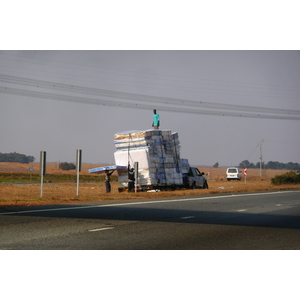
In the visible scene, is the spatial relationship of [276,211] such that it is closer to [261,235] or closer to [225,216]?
[225,216]

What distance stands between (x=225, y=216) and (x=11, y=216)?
22.0ft

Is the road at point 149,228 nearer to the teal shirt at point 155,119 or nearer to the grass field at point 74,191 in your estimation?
the grass field at point 74,191

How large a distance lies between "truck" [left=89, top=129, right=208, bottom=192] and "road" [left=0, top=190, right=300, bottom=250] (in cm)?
1245

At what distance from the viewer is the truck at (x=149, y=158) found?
3062 centimetres

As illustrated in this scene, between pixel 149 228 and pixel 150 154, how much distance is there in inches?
721

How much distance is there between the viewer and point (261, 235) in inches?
457

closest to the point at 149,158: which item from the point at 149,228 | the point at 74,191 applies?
the point at 74,191

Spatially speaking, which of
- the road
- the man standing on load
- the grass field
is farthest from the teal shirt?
the road

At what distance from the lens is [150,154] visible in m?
30.8

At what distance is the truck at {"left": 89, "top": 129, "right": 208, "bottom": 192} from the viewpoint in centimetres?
3062

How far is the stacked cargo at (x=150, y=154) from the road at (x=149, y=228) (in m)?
12.5

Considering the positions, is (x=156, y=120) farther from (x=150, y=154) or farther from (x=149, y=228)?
(x=149, y=228)
